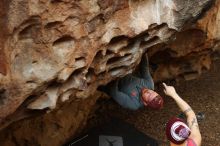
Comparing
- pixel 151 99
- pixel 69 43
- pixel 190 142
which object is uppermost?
pixel 69 43

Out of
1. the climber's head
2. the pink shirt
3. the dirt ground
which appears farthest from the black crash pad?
the pink shirt

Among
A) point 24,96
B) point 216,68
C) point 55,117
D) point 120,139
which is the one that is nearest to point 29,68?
point 24,96

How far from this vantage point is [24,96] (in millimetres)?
2930

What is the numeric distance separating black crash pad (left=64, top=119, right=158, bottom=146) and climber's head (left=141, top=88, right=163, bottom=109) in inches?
35.7

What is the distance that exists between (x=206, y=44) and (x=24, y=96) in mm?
2454

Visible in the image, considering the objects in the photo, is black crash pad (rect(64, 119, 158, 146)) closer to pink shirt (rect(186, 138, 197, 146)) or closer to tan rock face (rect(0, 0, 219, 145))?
tan rock face (rect(0, 0, 219, 145))

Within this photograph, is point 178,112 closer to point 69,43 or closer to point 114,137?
point 114,137

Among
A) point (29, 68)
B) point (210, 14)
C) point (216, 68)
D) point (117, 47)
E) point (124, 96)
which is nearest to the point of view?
point (29, 68)

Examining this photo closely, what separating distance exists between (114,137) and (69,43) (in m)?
1.73

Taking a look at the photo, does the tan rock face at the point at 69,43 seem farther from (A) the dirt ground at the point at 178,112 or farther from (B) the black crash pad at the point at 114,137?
(A) the dirt ground at the point at 178,112

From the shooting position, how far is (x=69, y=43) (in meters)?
3.09

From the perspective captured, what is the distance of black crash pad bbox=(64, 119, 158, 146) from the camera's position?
4.49m

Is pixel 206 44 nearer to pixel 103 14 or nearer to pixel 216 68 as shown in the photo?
pixel 216 68

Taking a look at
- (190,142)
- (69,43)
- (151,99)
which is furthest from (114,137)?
(69,43)
